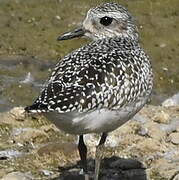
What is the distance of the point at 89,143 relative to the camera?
937cm

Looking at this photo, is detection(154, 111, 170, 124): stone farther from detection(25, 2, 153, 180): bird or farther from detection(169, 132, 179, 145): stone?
detection(25, 2, 153, 180): bird

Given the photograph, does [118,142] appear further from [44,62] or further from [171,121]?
[44,62]

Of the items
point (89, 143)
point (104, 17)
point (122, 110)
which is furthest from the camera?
point (89, 143)

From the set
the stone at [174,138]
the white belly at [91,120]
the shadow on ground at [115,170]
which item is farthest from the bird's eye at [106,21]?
the stone at [174,138]

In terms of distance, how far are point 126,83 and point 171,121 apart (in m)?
2.75

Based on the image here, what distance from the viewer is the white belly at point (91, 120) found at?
23.0 ft

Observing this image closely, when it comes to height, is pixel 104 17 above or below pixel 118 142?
above

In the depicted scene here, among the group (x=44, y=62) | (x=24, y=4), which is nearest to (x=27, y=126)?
(x=44, y=62)

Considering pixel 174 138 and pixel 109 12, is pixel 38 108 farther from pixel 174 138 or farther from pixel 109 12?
pixel 174 138

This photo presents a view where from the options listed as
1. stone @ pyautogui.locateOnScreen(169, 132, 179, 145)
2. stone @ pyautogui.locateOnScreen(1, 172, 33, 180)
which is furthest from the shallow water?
stone @ pyautogui.locateOnScreen(1, 172, 33, 180)

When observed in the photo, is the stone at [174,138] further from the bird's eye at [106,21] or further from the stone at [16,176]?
the bird's eye at [106,21]

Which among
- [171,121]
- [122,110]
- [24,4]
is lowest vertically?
[24,4]

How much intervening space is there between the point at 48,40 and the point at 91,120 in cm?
737

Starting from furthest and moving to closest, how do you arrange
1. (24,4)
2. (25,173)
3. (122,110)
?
(24,4) → (25,173) → (122,110)
